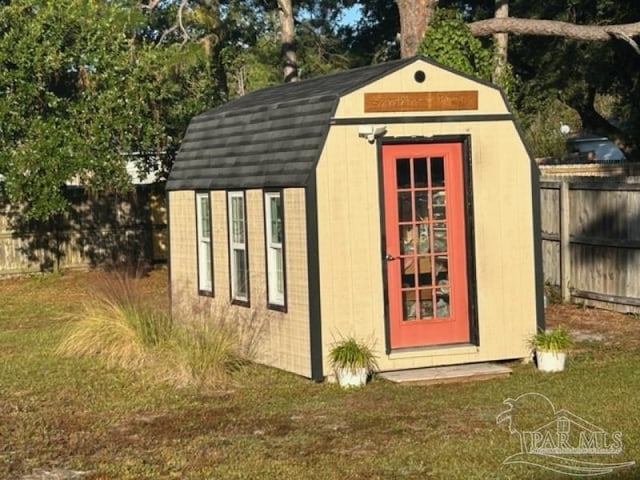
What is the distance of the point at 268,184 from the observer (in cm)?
1208

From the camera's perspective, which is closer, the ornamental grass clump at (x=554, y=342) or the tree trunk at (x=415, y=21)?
the ornamental grass clump at (x=554, y=342)

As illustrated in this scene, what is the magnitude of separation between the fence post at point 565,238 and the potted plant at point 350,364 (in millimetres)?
7025

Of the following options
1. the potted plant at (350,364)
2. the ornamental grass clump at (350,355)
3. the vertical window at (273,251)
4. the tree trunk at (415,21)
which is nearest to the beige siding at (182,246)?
the vertical window at (273,251)

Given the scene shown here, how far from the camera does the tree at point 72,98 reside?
69.1 feet

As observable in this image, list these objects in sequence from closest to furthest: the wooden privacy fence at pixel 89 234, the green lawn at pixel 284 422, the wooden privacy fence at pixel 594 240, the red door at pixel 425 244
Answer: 1. the green lawn at pixel 284 422
2. the red door at pixel 425 244
3. the wooden privacy fence at pixel 594 240
4. the wooden privacy fence at pixel 89 234

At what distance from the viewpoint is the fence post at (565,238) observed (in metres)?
17.4

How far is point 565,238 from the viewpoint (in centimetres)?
1739

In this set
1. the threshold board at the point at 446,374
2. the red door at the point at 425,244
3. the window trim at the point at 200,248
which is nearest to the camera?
the threshold board at the point at 446,374

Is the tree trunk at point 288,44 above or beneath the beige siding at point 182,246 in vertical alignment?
above

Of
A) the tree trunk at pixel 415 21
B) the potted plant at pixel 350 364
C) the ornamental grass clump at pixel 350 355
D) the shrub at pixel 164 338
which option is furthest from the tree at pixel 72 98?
the potted plant at pixel 350 364

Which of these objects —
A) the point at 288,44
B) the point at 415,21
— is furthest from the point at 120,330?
the point at 288,44

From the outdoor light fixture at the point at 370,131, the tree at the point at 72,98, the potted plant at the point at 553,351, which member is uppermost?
the tree at the point at 72,98

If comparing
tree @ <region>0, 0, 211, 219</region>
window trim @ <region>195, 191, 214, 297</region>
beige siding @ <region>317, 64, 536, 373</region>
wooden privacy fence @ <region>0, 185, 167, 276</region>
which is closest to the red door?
beige siding @ <region>317, 64, 536, 373</region>

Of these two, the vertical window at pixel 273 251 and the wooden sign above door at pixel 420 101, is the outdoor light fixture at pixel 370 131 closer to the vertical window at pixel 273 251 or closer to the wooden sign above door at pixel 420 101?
the wooden sign above door at pixel 420 101
